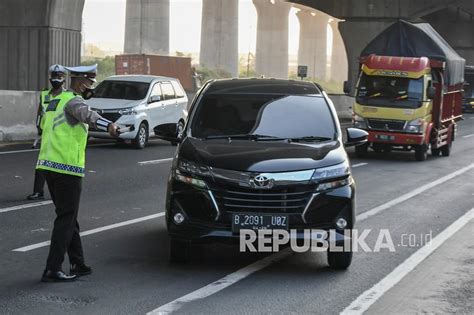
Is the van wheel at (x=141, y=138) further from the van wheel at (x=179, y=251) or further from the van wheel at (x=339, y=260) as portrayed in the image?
the van wheel at (x=339, y=260)

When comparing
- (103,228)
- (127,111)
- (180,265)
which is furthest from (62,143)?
(127,111)

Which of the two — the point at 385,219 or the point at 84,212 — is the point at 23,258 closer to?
the point at 84,212

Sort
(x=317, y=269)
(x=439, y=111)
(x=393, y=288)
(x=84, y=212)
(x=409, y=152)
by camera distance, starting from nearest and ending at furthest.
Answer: (x=393, y=288) < (x=317, y=269) < (x=84, y=212) < (x=439, y=111) < (x=409, y=152)

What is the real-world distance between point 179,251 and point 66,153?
5.16ft

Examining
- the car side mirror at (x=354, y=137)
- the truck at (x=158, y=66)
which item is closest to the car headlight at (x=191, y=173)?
Result: the car side mirror at (x=354, y=137)

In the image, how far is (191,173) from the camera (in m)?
8.73

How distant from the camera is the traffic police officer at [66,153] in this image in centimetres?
814

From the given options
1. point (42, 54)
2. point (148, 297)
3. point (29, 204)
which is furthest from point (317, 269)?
point (42, 54)

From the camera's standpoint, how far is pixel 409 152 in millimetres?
26609

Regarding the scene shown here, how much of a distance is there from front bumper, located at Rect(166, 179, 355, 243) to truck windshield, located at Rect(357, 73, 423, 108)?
14.8 m

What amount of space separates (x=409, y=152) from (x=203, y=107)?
1732cm

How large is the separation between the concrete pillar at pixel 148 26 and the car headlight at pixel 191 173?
4628 cm

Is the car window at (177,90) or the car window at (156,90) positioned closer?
the car window at (156,90)

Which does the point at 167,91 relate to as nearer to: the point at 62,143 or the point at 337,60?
the point at 62,143
